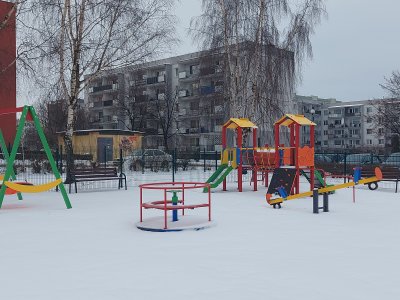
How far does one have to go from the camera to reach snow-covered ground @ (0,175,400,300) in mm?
4656

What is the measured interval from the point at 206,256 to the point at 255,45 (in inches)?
721

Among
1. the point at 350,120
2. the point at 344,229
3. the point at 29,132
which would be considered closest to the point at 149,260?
the point at 344,229

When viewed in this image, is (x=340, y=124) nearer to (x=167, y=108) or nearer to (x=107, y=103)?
(x=107, y=103)

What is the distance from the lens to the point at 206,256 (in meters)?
6.11

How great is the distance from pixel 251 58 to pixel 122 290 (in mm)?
19832

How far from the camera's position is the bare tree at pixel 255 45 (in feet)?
75.8

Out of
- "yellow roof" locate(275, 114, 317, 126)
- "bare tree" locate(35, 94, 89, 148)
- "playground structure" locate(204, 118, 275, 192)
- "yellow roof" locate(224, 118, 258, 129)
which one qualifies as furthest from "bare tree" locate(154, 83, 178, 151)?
"yellow roof" locate(275, 114, 317, 126)

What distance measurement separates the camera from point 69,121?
17.3 m

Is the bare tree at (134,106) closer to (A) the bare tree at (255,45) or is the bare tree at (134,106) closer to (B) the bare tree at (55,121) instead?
(B) the bare tree at (55,121)

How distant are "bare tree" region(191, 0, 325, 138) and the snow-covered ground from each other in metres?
13.5

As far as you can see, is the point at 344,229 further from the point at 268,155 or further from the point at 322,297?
the point at 268,155

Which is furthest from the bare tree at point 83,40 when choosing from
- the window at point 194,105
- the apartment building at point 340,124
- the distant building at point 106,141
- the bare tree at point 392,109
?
the apartment building at point 340,124

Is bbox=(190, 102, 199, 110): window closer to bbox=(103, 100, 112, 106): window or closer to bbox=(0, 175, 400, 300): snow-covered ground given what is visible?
bbox=(103, 100, 112, 106): window

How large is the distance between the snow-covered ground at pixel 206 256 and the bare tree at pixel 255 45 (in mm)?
13468
